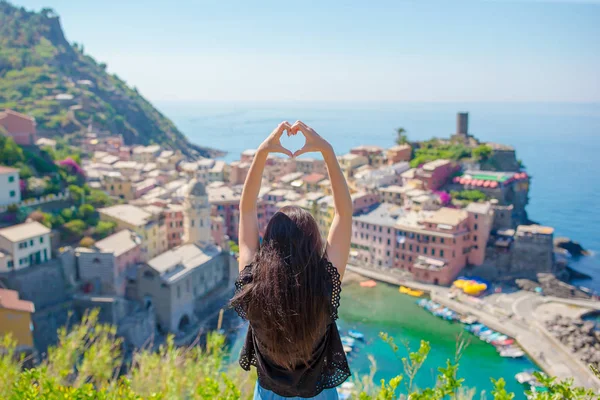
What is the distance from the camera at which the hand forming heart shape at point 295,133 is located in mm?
1804

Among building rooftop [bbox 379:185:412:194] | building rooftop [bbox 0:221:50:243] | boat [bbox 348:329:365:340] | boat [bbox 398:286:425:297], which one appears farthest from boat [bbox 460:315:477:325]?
building rooftop [bbox 0:221:50:243]

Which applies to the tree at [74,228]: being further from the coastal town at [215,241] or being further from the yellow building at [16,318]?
the yellow building at [16,318]

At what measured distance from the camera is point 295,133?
1.84 meters

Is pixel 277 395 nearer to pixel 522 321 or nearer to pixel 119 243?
pixel 119 243

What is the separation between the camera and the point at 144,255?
1593 cm

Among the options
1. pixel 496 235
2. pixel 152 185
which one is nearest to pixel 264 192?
pixel 152 185

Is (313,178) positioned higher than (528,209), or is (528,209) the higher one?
(313,178)

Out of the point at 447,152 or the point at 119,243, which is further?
the point at 447,152

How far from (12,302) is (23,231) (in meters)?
2.29

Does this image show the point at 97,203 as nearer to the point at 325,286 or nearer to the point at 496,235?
the point at 496,235

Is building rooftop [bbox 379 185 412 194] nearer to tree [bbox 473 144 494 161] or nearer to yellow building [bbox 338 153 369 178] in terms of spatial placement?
yellow building [bbox 338 153 369 178]

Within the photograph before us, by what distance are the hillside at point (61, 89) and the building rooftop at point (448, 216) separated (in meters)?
21.6

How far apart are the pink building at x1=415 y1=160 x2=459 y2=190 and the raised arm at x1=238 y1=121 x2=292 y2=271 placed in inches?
872

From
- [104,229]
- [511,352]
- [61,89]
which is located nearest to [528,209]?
[511,352]
